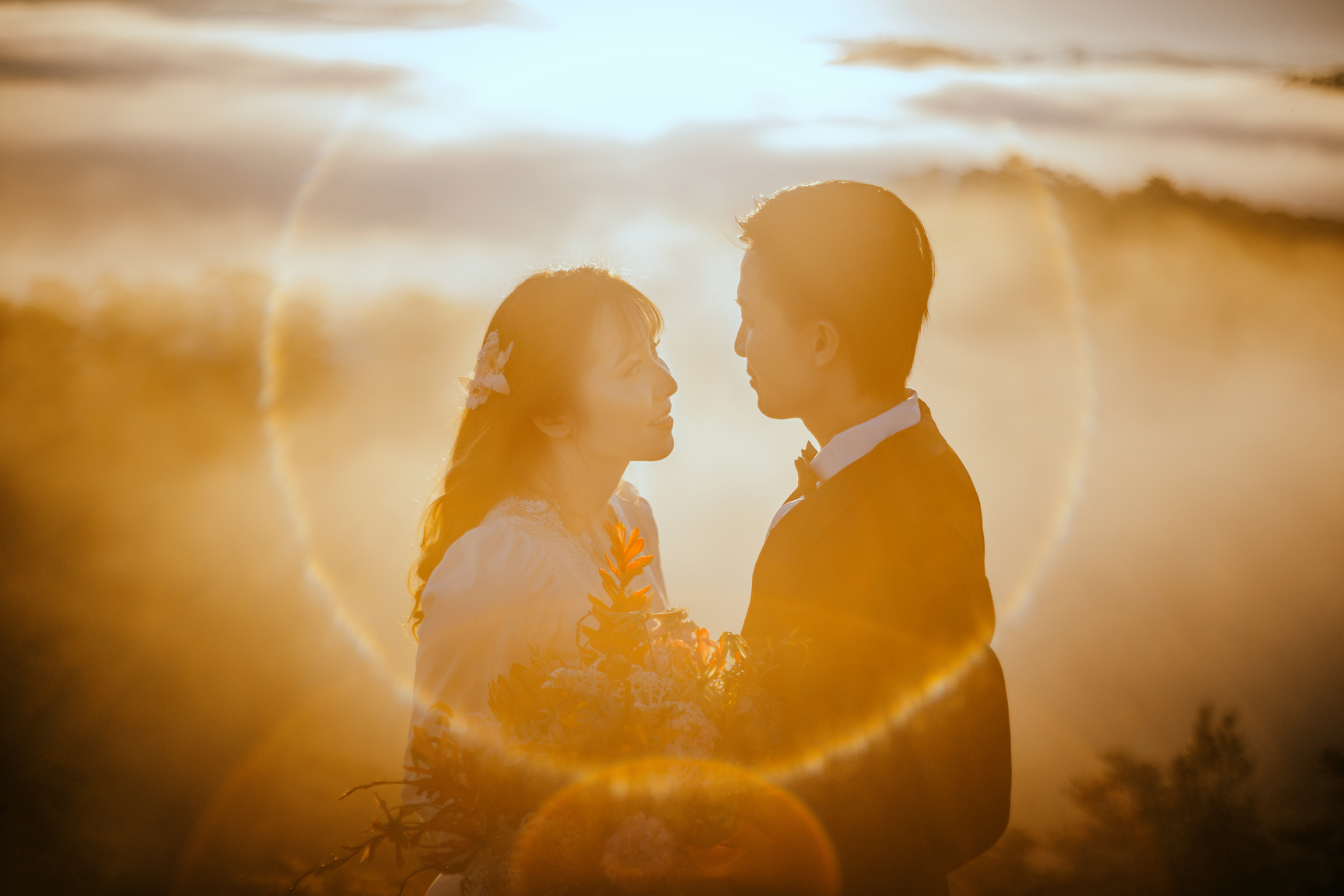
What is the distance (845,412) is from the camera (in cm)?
363

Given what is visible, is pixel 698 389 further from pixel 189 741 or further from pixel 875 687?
pixel 875 687

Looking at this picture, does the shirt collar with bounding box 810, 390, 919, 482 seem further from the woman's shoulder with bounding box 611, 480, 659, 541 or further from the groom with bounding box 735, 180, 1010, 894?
the woman's shoulder with bounding box 611, 480, 659, 541

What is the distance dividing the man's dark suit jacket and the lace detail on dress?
1237 millimetres

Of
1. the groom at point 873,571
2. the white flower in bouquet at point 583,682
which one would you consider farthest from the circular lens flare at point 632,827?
the groom at point 873,571

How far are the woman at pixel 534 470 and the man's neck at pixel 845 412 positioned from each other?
94 cm

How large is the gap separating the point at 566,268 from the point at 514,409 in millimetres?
826

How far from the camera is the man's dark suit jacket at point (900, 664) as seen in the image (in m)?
2.99

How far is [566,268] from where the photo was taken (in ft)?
14.3

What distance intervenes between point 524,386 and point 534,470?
1.64 ft

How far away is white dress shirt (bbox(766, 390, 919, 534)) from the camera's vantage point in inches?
134

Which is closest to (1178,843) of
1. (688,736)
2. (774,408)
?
(774,408)

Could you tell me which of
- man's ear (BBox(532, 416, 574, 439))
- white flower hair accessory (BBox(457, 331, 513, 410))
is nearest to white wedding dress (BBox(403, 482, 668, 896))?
man's ear (BBox(532, 416, 574, 439))

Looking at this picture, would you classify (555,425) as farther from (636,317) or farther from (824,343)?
(824,343)

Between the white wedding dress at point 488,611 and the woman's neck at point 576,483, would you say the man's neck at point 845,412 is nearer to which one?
the white wedding dress at point 488,611
